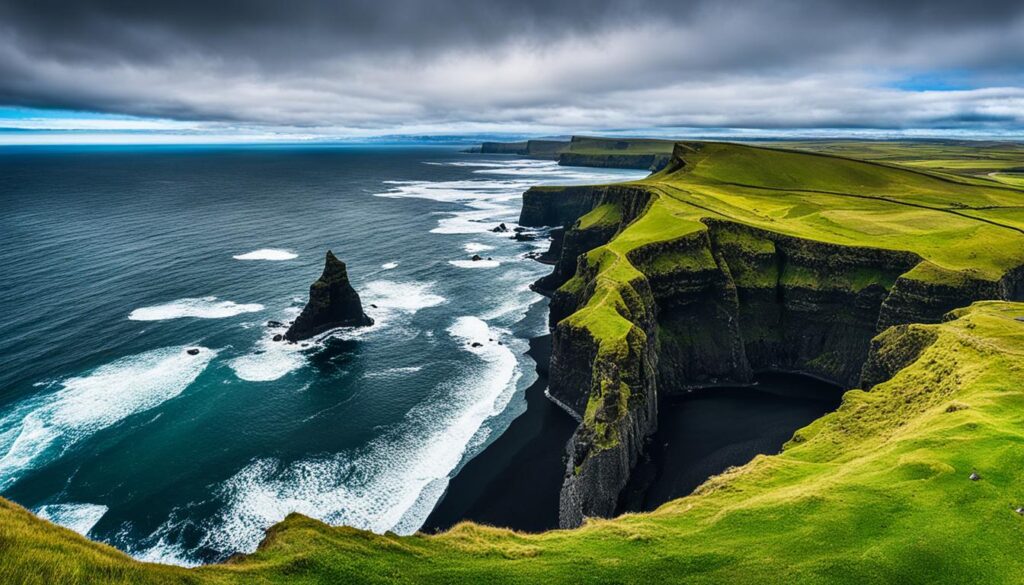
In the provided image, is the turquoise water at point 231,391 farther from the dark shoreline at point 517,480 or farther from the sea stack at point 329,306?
the sea stack at point 329,306

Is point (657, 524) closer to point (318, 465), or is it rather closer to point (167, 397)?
point (318, 465)

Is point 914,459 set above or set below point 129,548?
above

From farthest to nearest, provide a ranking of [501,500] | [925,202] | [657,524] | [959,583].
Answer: [925,202]
[501,500]
[657,524]
[959,583]

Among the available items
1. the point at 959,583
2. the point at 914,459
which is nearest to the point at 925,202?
the point at 914,459

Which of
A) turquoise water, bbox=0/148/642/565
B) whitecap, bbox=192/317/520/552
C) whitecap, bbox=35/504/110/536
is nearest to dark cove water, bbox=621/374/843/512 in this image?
turquoise water, bbox=0/148/642/565

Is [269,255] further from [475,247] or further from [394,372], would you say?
[394,372]

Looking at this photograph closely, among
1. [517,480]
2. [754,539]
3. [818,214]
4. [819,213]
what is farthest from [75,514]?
[819,213]

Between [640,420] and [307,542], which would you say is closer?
[307,542]
